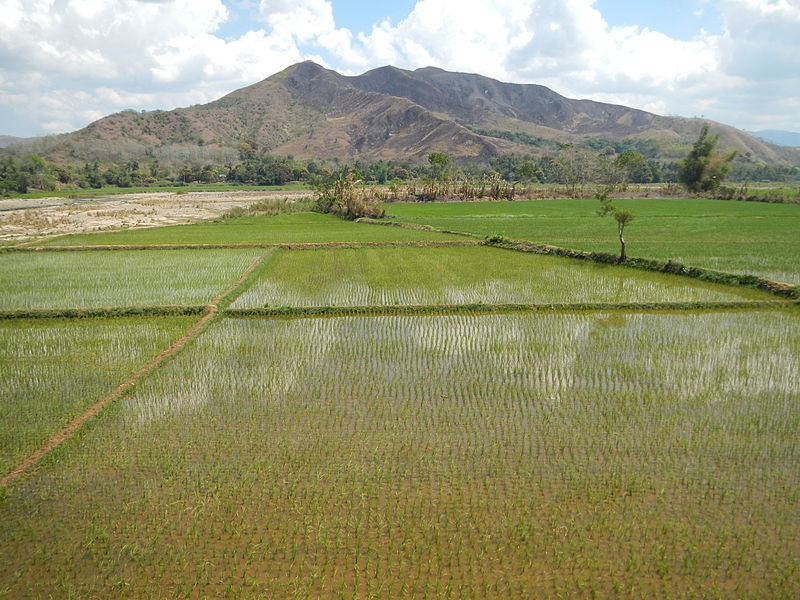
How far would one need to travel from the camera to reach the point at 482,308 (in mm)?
11961

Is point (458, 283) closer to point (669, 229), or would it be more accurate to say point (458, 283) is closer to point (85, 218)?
→ point (669, 229)

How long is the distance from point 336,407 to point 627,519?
3939 mm

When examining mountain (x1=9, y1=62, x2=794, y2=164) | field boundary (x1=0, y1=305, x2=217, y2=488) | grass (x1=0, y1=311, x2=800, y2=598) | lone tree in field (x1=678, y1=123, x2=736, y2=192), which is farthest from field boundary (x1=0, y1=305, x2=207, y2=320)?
mountain (x1=9, y1=62, x2=794, y2=164)

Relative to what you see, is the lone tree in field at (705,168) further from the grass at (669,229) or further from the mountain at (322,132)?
the mountain at (322,132)

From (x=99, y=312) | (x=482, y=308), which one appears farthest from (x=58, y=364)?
(x=482, y=308)

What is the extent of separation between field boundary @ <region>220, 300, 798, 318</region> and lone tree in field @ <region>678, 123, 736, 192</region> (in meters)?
47.1

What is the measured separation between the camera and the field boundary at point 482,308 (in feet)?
38.9

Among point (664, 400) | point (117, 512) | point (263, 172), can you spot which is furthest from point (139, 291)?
point (263, 172)

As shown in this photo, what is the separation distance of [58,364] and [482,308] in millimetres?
8800

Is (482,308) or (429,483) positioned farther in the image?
(482,308)

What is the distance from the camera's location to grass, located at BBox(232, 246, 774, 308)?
42.1 ft

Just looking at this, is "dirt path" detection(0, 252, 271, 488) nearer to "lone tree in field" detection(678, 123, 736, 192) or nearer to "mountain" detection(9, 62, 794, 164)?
"lone tree in field" detection(678, 123, 736, 192)

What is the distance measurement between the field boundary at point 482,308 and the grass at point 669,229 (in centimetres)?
334

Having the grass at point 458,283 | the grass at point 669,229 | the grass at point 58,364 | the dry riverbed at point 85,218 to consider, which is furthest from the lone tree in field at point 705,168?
the grass at point 58,364
